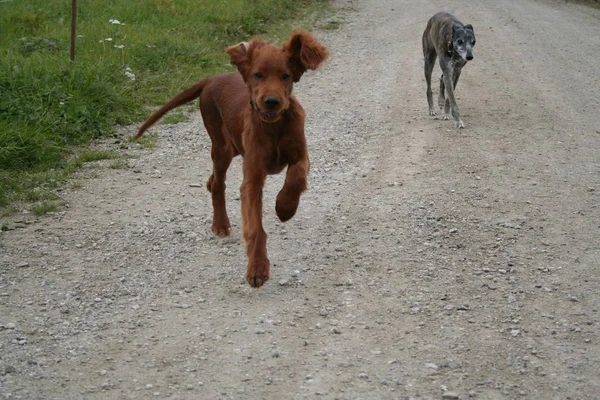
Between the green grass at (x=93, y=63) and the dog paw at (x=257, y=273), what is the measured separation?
8.89 feet

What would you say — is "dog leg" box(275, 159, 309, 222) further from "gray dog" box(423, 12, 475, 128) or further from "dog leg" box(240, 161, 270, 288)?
"gray dog" box(423, 12, 475, 128)

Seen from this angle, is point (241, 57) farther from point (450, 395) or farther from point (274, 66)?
point (450, 395)

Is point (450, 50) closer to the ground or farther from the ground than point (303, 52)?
closer to the ground

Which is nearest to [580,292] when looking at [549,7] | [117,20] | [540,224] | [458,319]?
[458,319]

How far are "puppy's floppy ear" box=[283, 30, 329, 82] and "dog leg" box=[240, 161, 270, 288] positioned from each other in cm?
64

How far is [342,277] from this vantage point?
5.22m

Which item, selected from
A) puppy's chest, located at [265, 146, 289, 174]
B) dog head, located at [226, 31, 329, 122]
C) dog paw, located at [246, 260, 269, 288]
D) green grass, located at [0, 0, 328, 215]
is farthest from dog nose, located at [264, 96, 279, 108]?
green grass, located at [0, 0, 328, 215]

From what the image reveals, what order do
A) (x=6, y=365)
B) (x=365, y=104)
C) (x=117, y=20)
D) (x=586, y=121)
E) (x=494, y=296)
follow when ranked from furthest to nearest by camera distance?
(x=117, y=20)
(x=365, y=104)
(x=586, y=121)
(x=494, y=296)
(x=6, y=365)

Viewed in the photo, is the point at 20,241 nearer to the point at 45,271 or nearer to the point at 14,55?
the point at 45,271

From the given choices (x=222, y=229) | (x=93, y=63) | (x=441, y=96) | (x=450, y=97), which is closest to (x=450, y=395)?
(x=222, y=229)

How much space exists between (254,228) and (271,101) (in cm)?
75

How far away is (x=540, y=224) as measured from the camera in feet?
20.2

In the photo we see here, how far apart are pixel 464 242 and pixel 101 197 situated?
9.91 feet

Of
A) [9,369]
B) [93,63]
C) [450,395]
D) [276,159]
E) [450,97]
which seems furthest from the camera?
[93,63]
